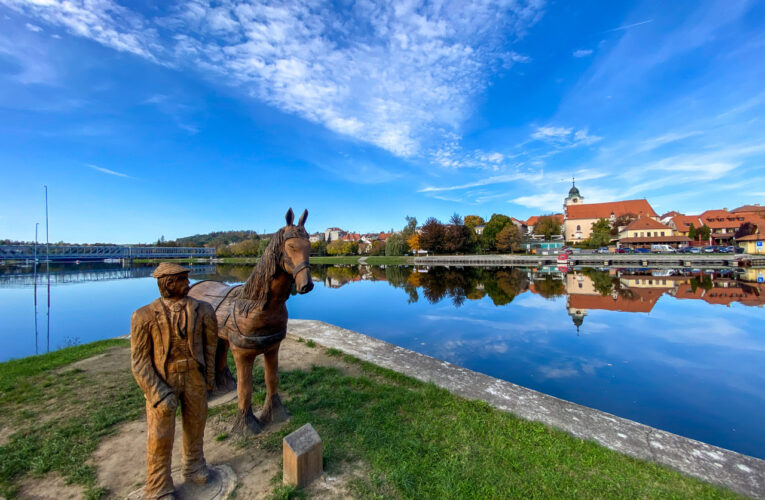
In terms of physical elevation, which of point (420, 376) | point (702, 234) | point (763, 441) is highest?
point (702, 234)

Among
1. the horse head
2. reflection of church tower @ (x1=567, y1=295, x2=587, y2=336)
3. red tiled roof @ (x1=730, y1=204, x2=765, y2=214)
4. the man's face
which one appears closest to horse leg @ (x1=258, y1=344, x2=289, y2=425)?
the horse head

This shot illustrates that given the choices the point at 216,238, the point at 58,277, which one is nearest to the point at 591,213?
the point at 58,277

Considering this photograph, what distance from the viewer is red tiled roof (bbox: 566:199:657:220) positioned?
6481cm

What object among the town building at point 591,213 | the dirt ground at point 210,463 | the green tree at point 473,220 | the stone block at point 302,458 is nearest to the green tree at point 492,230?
the green tree at point 473,220

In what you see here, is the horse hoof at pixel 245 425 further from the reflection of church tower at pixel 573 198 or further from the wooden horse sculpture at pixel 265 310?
the reflection of church tower at pixel 573 198

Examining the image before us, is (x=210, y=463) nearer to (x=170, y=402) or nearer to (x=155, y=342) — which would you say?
(x=170, y=402)

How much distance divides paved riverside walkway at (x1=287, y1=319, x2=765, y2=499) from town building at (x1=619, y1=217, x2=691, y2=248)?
61.2 meters

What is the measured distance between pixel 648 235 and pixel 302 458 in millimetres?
69253

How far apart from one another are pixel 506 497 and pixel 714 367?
7726mm

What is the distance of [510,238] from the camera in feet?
176

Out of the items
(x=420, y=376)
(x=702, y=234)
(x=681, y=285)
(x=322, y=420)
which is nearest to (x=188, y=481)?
(x=322, y=420)

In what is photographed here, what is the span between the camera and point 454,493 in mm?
2592

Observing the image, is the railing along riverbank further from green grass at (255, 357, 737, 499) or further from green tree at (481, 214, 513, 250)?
green grass at (255, 357, 737, 499)

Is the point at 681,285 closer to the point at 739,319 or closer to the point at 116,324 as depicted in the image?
the point at 739,319
